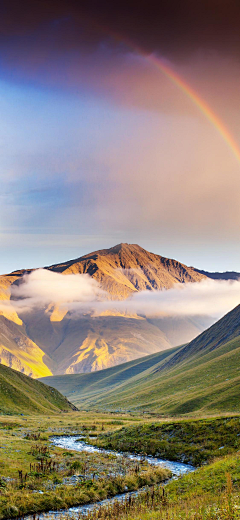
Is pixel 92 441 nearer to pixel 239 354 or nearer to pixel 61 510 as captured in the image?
pixel 61 510

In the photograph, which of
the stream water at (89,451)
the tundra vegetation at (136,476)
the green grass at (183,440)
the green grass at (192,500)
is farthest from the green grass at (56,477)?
the green grass at (183,440)

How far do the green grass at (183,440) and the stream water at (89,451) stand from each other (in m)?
1.78

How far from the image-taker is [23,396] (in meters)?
93.2

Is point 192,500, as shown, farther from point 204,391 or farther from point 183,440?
point 204,391

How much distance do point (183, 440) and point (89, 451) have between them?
38.0 ft

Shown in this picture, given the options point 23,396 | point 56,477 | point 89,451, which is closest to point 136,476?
point 56,477

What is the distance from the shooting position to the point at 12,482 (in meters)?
27.1

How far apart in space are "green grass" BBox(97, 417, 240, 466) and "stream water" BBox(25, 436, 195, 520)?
5.84 ft

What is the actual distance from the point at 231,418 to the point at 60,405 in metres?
87.3

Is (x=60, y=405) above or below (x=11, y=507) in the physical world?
below

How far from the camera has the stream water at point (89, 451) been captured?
23.2 m

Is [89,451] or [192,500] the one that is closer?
[192,500]

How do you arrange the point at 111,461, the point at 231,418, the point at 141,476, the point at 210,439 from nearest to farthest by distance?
1. the point at 141,476
2. the point at 111,461
3. the point at 210,439
4. the point at 231,418

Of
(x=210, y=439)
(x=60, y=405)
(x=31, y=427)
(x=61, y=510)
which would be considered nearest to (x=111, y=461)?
(x=210, y=439)
